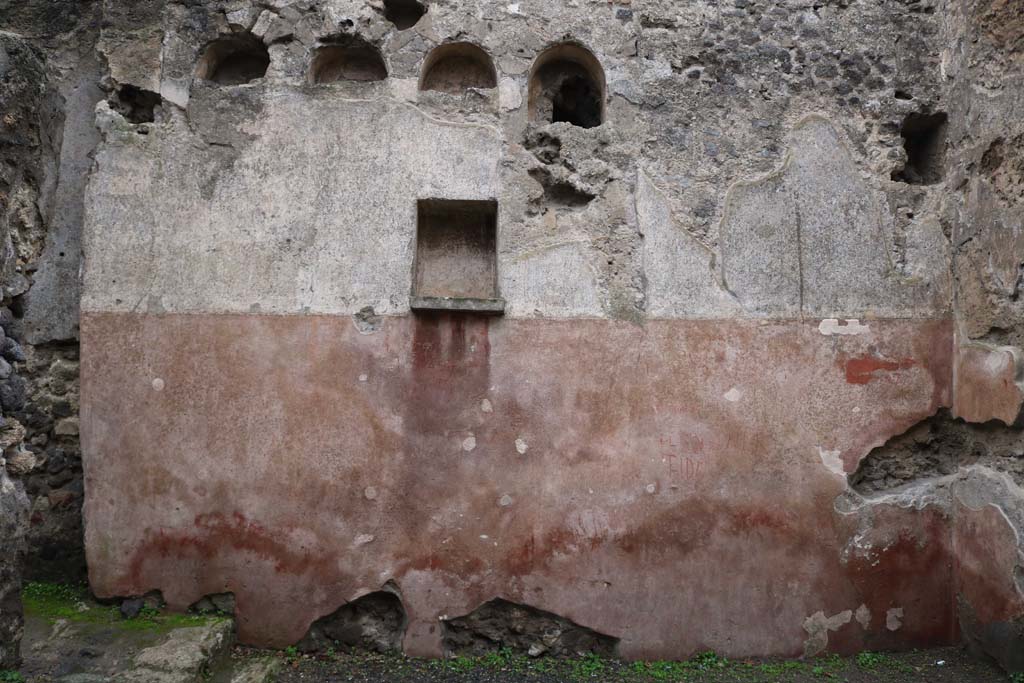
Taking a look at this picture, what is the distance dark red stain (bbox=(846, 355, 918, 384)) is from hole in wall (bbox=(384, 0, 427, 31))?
3206 mm

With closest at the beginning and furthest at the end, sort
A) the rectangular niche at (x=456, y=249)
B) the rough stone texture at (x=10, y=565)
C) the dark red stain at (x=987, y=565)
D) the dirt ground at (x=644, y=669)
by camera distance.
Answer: the rough stone texture at (x=10, y=565)
the dark red stain at (x=987, y=565)
the dirt ground at (x=644, y=669)
the rectangular niche at (x=456, y=249)

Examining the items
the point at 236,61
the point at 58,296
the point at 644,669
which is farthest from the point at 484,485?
the point at 236,61

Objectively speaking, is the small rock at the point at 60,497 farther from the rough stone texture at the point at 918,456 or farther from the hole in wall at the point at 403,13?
the rough stone texture at the point at 918,456

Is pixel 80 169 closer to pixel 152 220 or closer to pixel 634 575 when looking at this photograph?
pixel 152 220

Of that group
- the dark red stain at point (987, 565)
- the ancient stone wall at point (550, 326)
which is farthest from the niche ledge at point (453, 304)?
the dark red stain at point (987, 565)

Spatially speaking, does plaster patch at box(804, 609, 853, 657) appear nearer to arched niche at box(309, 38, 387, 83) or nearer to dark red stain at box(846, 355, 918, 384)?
dark red stain at box(846, 355, 918, 384)

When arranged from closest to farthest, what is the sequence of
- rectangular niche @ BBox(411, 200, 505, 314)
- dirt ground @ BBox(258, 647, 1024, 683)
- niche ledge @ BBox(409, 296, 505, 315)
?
dirt ground @ BBox(258, 647, 1024, 683)
niche ledge @ BBox(409, 296, 505, 315)
rectangular niche @ BBox(411, 200, 505, 314)

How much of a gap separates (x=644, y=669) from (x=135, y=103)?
4.27m

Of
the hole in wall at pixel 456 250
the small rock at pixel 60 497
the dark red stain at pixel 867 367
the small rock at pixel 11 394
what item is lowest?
the small rock at pixel 60 497

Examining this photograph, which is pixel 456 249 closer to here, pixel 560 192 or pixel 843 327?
pixel 560 192

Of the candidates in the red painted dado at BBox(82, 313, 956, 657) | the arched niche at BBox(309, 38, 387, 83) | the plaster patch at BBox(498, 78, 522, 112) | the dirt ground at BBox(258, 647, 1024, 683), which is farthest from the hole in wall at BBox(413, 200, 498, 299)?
the dirt ground at BBox(258, 647, 1024, 683)

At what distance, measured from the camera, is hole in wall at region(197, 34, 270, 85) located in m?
4.32

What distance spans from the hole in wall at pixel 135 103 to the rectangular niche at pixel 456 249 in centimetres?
168

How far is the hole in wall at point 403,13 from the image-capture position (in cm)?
439
